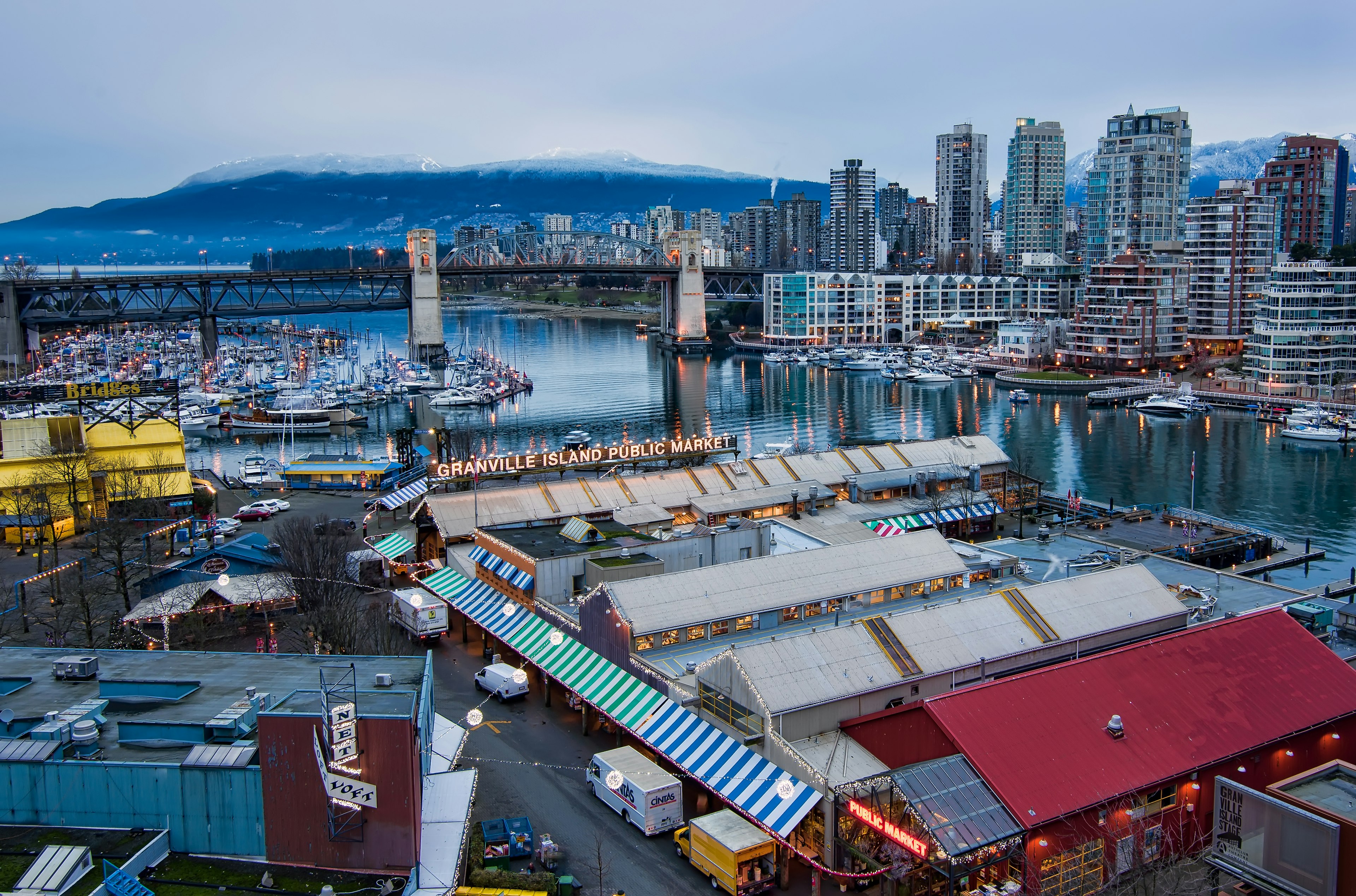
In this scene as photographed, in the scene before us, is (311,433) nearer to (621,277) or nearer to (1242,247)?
(1242,247)

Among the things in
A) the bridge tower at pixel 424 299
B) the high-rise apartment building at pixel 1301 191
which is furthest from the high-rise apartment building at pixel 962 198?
the bridge tower at pixel 424 299

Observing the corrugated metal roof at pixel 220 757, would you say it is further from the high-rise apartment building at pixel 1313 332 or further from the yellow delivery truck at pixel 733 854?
the high-rise apartment building at pixel 1313 332

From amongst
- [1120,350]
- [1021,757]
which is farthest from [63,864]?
[1120,350]

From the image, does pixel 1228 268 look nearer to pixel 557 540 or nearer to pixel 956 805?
pixel 557 540

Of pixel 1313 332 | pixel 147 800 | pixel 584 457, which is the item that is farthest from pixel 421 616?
pixel 1313 332

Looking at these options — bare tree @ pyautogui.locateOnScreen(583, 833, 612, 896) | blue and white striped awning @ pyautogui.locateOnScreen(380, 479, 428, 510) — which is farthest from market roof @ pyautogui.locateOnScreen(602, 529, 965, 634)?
blue and white striped awning @ pyautogui.locateOnScreen(380, 479, 428, 510)
